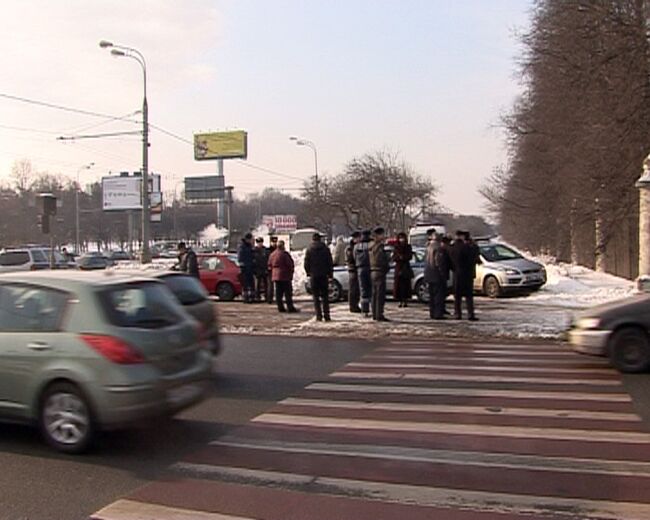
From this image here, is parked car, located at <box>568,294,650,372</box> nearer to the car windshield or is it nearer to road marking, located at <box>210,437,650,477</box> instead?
road marking, located at <box>210,437,650,477</box>

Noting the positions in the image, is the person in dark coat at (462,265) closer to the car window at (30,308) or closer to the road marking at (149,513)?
the car window at (30,308)

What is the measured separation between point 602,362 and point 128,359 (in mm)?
7583

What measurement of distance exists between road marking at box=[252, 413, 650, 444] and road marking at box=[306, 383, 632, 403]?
1505 millimetres

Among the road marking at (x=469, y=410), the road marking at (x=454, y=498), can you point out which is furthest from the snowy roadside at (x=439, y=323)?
the road marking at (x=454, y=498)

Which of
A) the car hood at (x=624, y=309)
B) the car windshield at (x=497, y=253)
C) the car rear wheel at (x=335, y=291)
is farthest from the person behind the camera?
the car windshield at (x=497, y=253)

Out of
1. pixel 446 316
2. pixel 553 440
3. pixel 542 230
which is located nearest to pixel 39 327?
pixel 553 440

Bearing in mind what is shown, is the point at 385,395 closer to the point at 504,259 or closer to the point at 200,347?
the point at 200,347

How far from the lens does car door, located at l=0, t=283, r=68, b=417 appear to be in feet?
21.9

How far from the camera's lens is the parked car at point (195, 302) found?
10.0 meters

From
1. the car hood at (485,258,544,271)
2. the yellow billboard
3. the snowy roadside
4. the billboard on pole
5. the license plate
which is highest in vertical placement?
the yellow billboard

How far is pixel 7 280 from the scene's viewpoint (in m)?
7.20

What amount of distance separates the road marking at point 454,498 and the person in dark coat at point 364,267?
34.1 feet

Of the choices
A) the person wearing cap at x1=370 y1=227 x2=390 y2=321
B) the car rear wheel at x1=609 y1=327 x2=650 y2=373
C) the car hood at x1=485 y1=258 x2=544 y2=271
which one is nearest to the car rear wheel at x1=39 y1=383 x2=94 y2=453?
the car rear wheel at x1=609 y1=327 x2=650 y2=373

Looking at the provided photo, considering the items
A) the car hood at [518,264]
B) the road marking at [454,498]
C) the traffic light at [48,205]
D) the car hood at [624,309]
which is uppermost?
the traffic light at [48,205]
